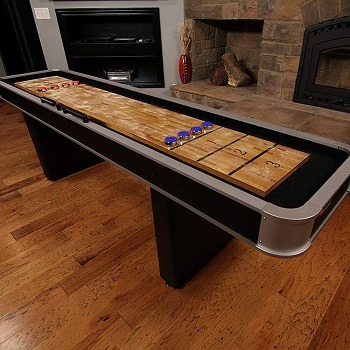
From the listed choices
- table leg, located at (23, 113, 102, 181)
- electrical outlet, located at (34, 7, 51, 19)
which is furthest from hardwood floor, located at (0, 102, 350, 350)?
electrical outlet, located at (34, 7, 51, 19)

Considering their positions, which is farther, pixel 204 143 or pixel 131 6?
pixel 131 6

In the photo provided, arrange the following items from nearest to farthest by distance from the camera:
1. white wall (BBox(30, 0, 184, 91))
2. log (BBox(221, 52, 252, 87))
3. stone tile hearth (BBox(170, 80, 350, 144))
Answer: stone tile hearth (BBox(170, 80, 350, 144)) → log (BBox(221, 52, 252, 87)) → white wall (BBox(30, 0, 184, 91))

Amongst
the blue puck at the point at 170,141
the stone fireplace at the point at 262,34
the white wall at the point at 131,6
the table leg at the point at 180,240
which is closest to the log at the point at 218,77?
the stone fireplace at the point at 262,34

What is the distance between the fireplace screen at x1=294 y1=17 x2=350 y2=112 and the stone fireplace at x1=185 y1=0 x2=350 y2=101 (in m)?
0.06

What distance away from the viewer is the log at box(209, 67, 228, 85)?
3268mm

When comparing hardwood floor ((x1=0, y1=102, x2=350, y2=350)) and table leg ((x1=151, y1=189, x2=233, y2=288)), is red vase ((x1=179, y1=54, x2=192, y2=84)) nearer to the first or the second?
hardwood floor ((x1=0, y1=102, x2=350, y2=350))

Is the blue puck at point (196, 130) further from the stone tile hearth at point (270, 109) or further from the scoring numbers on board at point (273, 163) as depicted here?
the stone tile hearth at point (270, 109)

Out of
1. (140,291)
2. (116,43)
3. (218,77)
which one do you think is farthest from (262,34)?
(140,291)

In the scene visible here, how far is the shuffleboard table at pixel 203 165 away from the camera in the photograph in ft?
2.52

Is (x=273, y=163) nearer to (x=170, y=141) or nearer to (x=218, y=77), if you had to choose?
(x=170, y=141)

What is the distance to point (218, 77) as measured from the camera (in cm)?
327

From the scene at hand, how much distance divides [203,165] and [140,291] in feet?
2.79

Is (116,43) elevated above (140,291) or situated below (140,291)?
above

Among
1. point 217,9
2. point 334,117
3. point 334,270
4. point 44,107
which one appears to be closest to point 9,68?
point 217,9
